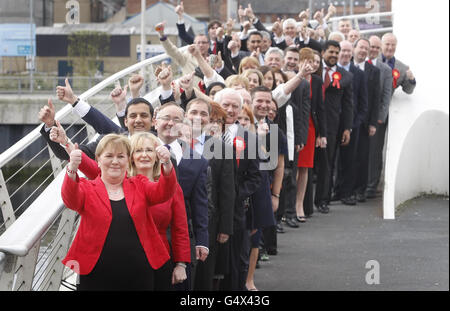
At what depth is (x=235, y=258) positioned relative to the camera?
6266mm

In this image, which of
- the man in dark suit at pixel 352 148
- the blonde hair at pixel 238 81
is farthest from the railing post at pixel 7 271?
the man in dark suit at pixel 352 148

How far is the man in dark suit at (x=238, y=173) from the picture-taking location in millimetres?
6219

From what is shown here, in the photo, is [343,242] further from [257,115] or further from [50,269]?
[50,269]

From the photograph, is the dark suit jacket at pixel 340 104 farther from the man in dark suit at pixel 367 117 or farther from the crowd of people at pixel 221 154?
the man in dark suit at pixel 367 117

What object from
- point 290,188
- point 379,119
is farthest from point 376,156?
point 290,188

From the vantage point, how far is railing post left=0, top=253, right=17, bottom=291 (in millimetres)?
3436

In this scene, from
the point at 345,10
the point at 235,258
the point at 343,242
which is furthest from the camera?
the point at 345,10

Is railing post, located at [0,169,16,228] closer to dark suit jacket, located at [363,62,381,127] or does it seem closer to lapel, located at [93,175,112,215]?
lapel, located at [93,175,112,215]

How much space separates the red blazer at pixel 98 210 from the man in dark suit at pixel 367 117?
7332mm

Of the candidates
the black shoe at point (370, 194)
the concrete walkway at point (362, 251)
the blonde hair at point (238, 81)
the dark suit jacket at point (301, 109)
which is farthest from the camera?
the black shoe at point (370, 194)

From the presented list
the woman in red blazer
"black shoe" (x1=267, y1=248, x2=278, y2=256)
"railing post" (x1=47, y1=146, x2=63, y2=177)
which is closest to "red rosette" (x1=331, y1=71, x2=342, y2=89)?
"black shoe" (x1=267, y1=248, x2=278, y2=256)

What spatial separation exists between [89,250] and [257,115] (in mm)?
3529

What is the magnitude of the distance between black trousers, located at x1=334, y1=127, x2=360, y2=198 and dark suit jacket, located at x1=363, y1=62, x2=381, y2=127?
0.83ft
